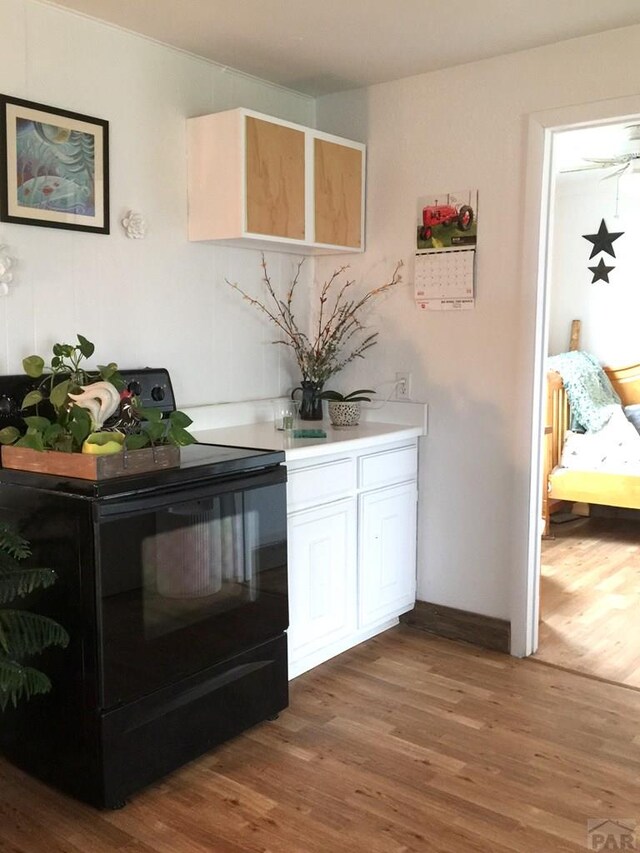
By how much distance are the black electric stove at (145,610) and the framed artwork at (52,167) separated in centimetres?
54

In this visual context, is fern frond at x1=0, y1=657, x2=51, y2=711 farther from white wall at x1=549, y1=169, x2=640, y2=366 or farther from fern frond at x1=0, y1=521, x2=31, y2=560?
A: white wall at x1=549, y1=169, x2=640, y2=366

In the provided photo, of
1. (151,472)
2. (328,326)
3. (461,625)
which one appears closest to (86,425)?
(151,472)

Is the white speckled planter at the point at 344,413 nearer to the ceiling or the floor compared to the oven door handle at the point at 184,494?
nearer to the ceiling

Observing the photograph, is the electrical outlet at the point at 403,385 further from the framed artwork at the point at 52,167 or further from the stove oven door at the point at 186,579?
the framed artwork at the point at 52,167

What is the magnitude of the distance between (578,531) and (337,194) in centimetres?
281

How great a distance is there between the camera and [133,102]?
9.07 feet

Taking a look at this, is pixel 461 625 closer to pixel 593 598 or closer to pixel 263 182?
pixel 593 598

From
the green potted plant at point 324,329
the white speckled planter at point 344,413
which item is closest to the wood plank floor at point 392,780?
the white speckled planter at point 344,413

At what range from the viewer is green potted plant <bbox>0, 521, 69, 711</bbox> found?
1.93 metres

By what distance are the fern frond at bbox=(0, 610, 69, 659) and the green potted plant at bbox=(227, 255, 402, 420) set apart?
164cm

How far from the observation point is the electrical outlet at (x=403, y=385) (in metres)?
3.37

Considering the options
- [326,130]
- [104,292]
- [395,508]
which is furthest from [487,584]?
[326,130]

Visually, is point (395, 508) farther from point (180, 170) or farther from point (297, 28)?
point (297, 28)

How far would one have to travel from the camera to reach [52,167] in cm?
252
